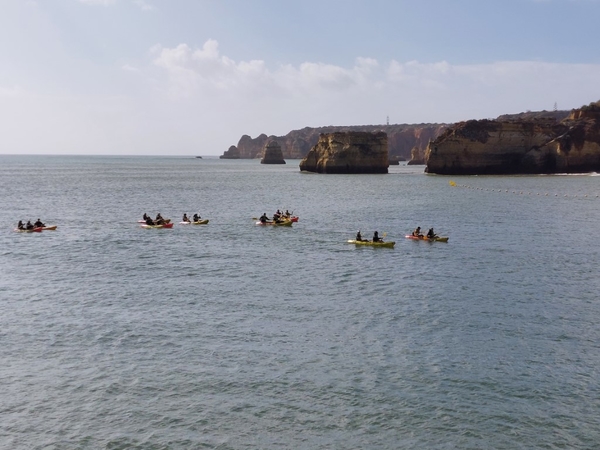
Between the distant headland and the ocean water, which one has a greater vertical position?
the distant headland

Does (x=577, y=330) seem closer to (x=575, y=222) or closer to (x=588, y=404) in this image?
(x=588, y=404)

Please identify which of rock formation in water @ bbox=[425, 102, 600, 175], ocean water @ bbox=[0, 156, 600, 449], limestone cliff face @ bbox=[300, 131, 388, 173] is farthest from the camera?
limestone cliff face @ bbox=[300, 131, 388, 173]

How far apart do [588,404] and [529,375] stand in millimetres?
2277

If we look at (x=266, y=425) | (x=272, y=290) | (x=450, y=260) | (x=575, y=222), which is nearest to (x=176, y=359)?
(x=266, y=425)

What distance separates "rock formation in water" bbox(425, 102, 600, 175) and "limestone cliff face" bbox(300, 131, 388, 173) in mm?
13131

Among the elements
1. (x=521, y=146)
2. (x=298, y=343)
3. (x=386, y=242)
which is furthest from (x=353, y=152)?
(x=298, y=343)

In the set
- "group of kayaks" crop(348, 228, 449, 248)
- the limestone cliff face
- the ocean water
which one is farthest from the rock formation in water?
"group of kayaks" crop(348, 228, 449, 248)

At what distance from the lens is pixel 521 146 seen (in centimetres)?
13375

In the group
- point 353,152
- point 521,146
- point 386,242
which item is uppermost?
point 521,146

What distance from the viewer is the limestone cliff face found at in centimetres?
14075

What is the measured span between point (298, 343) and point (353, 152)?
123 meters

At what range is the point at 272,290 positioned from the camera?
103ft

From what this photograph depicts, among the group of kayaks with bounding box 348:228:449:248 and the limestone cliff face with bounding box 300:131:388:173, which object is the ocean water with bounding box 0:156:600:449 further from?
the limestone cliff face with bounding box 300:131:388:173

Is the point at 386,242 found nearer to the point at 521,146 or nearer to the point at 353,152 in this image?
the point at 521,146
